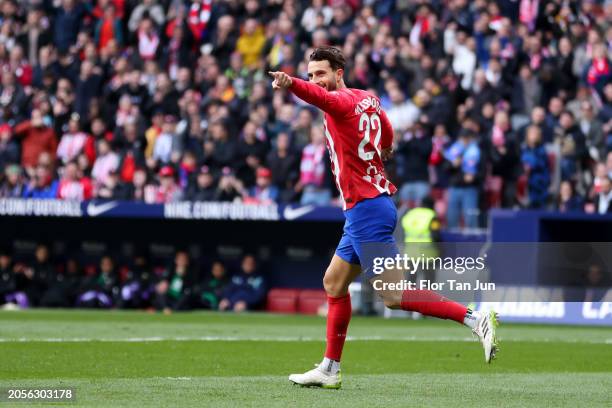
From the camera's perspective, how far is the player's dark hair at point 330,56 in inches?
325

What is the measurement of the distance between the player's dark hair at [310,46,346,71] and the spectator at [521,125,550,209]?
403 inches

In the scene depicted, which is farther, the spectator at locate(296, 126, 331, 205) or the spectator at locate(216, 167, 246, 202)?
the spectator at locate(216, 167, 246, 202)

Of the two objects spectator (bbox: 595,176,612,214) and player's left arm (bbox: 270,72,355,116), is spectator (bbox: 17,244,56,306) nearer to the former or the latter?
spectator (bbox: 595,176,612,214)

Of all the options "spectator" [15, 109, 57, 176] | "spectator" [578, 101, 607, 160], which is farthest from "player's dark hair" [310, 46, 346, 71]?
"spectator" [15, 109, 57, 176]

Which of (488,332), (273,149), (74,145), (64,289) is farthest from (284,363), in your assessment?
(74,145)

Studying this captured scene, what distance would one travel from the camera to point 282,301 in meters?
20.3

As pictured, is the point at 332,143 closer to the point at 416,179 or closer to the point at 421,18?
the point at 416,179

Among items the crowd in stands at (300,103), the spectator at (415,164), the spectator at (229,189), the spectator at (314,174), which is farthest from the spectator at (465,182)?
the spectator at (229,189)

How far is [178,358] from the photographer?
1052cm

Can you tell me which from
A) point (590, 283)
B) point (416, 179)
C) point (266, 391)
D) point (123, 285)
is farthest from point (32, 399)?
point (123, 285)

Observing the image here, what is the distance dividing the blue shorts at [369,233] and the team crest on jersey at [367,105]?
576 millimetres

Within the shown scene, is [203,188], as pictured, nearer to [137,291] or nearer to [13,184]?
[137,291]

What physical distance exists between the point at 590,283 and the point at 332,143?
9.05 metres

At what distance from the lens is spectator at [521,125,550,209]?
18109 millimetres
